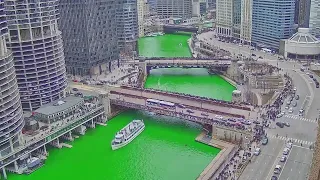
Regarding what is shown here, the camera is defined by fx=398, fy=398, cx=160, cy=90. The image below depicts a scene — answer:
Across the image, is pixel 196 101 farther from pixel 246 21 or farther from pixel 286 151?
pixel 246 21

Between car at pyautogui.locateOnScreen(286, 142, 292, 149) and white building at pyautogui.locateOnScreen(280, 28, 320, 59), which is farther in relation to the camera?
white building at pyautogui.locateOnScreen(280, 28, 320, 59)

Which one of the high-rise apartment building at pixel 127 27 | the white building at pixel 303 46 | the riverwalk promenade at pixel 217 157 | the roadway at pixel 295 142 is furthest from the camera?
the high-rise apartment building at pixel 127 27

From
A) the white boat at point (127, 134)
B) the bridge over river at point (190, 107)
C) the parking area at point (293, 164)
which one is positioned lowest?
the white boat at point (127, 134)

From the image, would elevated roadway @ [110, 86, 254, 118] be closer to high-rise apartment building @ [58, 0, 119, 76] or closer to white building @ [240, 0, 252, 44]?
high-rise apartment building @ [58, 0, 119, 76]

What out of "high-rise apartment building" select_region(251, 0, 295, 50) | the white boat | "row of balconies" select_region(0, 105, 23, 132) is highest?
"high-rise apartment building" select_region(251, 0, 295, 50)

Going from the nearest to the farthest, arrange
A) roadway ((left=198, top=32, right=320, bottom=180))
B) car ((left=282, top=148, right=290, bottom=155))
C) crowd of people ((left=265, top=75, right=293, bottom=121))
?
roadway ((left=198, top=32, right=320, bottom=180)), car ((left=282, top=148, right=290, bottom=155)), crowd of people ((left=265, top=75, right=293, bottom=121))

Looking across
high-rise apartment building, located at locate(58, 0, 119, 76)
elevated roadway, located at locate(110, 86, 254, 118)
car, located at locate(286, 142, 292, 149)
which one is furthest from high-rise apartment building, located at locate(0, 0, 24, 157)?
car, located at locate(286, 142, 292, 149)

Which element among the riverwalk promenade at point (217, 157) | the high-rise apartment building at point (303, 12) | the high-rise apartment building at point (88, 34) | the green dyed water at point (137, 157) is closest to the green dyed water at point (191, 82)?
the high-rise apartment building at point (88, 34)

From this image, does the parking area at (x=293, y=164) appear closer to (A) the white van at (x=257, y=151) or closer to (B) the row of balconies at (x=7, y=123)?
(A) the white van at (x=257, y=151)
